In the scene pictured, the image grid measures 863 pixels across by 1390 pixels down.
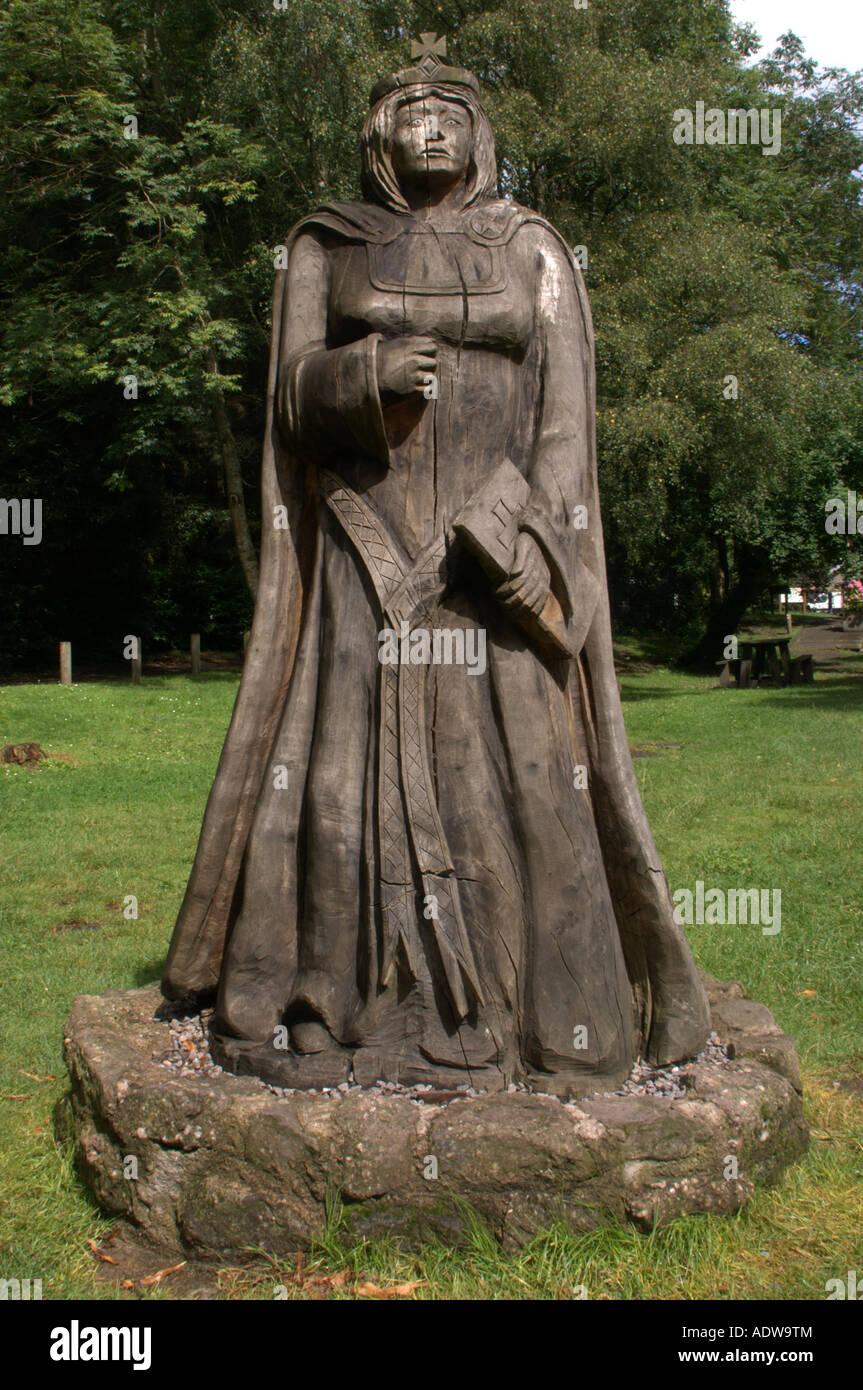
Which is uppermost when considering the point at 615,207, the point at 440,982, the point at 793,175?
the point at 793,175

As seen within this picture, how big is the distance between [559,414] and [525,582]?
64cm

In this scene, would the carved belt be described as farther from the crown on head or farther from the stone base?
the crown on head

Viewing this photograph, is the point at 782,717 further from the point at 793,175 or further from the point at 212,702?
the point at 793,175

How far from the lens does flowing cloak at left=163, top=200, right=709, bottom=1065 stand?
3920 mm

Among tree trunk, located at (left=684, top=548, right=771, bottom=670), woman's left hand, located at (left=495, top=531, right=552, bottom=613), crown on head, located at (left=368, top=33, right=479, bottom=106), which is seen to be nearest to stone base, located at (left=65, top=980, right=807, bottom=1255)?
woman's left hand, located at (left=495, top=531, right=552, bottom=613)

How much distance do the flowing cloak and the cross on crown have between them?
494mm

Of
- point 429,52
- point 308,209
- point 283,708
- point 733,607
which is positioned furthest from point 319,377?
point 733,607

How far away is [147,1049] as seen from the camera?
13.3 feet

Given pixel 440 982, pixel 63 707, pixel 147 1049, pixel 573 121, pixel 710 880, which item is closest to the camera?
pixel 440 982

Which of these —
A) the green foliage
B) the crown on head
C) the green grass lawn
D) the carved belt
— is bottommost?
the green grass lawn

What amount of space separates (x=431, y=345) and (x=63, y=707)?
45.3 feet

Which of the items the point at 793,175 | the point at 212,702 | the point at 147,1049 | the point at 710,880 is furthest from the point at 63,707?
the point at 793,175

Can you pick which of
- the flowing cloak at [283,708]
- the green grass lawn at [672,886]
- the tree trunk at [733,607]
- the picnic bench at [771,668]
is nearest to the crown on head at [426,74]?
the flowing cloak at [283,708]
